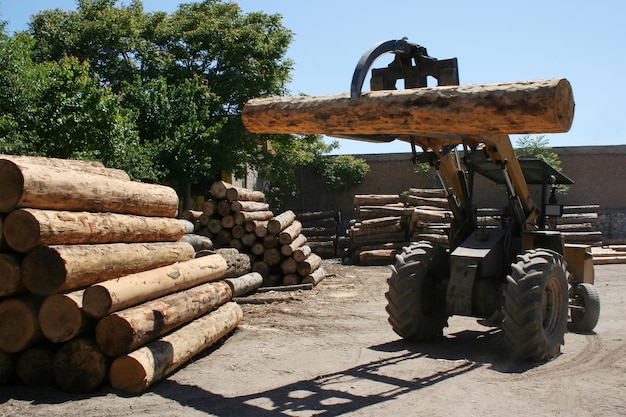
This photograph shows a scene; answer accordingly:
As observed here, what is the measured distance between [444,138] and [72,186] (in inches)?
167

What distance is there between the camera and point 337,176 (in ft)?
89.5

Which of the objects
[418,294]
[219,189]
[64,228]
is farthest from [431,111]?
[219,189]

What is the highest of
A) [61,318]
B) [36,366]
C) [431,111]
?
[431,111]

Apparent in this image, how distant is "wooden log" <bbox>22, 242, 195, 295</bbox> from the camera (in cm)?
652

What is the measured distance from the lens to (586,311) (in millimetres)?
9719

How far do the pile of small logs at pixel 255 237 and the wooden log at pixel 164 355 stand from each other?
652 cm

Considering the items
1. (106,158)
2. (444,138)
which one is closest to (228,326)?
(444,138)

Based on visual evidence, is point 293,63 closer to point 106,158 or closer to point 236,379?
point 106,158

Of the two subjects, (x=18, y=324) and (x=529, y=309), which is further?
(x=529, y=309)

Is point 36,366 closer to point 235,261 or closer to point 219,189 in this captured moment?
point 235,261

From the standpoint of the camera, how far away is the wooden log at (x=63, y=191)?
6.53m

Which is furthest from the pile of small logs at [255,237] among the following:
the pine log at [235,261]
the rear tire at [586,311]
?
the rear tire at [586,311]

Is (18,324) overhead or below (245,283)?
overhead

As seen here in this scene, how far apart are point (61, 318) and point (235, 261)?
25.2 feet
